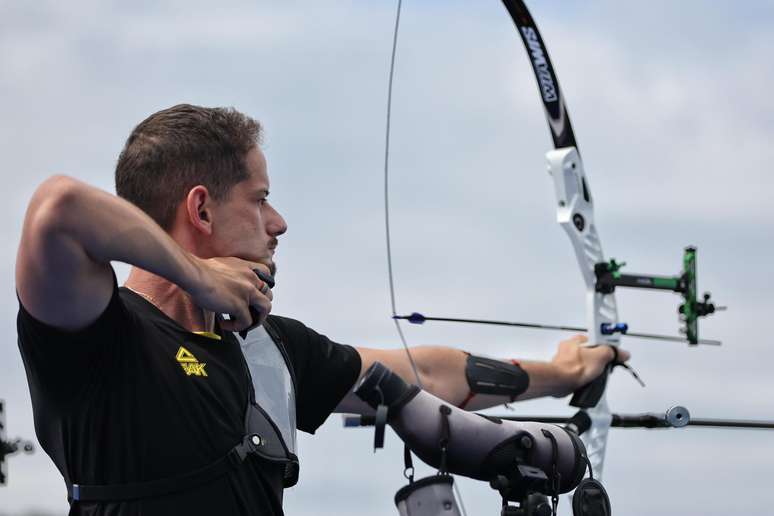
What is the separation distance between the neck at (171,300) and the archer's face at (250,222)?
153 millimetres

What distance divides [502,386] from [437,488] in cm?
290

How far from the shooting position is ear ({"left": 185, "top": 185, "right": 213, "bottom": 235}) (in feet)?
10.8

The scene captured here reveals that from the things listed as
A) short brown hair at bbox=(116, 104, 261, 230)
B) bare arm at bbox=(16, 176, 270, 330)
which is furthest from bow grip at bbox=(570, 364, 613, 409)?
bare arm at bbox=(16, 176, 270, 330)

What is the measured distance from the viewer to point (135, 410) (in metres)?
2.96

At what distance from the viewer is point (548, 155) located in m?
8.28

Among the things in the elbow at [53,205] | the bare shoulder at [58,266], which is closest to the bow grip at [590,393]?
the bare shoulder at [58,266]

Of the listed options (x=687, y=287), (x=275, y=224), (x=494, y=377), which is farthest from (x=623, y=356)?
(x=275, y=224)

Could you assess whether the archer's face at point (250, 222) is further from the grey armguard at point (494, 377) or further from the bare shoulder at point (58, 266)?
the grey armguard at point (494, 377)

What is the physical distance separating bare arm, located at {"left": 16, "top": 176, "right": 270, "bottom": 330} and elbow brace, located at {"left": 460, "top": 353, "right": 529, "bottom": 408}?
236cm

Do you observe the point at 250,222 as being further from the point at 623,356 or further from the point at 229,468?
the point at 623,356

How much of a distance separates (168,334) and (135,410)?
0.26 meters

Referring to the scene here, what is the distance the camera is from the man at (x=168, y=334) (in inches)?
103

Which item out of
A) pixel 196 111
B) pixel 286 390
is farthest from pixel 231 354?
pixel 196 111

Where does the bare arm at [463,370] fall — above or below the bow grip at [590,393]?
above
